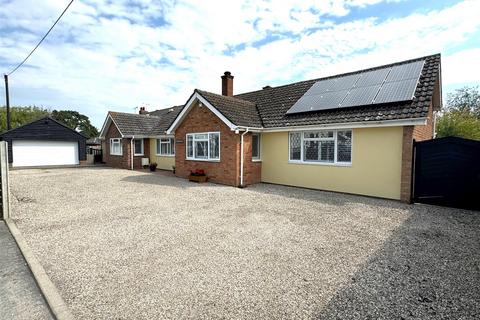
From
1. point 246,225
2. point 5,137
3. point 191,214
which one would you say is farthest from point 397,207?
point 5,137

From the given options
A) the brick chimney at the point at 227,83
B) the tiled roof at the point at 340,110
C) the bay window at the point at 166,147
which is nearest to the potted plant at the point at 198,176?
the tiled roof at the point at 340,110

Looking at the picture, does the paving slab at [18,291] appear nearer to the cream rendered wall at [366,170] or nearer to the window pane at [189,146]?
the cream rendered wall at [366,170]

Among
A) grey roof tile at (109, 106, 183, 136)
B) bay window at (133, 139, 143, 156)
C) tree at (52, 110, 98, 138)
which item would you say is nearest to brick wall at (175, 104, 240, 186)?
grey roof tile at (109, 106, 183, 136)

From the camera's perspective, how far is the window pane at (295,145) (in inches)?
457

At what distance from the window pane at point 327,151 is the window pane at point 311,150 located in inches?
9.0

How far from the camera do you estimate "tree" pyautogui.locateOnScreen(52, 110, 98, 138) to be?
59862 mm

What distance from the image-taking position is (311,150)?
36.7 ft

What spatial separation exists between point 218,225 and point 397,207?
5878 millimetres

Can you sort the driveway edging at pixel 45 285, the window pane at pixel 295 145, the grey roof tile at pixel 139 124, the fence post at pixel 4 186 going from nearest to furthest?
the driveway edging at pixel 45 285
the fence post at pixel 4 186
the window pane at pixel 295 145
the grey roof tile at pixel 139 124

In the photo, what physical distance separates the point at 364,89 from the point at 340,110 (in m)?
1.54

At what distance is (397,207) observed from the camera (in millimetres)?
8109

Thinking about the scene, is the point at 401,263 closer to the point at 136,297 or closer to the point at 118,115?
the point at 136,297

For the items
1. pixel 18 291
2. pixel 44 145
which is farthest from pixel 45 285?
pixel 44 145

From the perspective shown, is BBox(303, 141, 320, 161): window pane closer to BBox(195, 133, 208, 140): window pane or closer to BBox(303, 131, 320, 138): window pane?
BBox(303, 131, 320, 138): window pane
